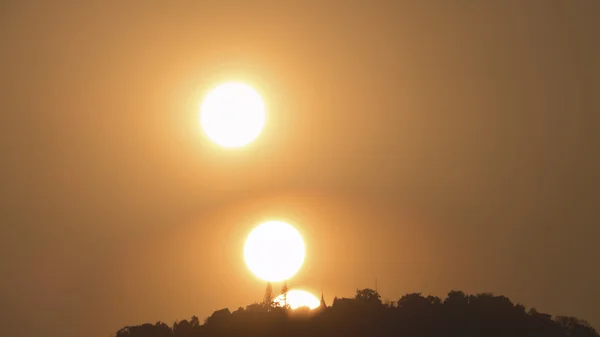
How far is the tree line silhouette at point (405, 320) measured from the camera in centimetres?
18525

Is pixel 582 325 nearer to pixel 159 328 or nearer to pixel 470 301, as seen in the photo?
pixel 470 301

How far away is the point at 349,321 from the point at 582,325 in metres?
33.7

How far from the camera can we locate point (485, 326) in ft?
610

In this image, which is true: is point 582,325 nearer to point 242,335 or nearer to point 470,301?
point 470,301

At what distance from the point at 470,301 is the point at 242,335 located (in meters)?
33.5

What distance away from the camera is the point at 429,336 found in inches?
7259

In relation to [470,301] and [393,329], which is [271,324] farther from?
[470,301]

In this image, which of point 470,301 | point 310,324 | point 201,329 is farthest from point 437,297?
point 201,329

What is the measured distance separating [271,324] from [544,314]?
Answer: 3967 centimetres

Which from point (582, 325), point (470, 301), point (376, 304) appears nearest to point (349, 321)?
point (376, 304)

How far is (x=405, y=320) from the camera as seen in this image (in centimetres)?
18575

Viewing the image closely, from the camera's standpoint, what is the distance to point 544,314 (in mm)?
189000

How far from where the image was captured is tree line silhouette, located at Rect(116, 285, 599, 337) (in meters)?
185

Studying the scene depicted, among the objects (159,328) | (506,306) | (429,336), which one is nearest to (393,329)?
(429,336)
